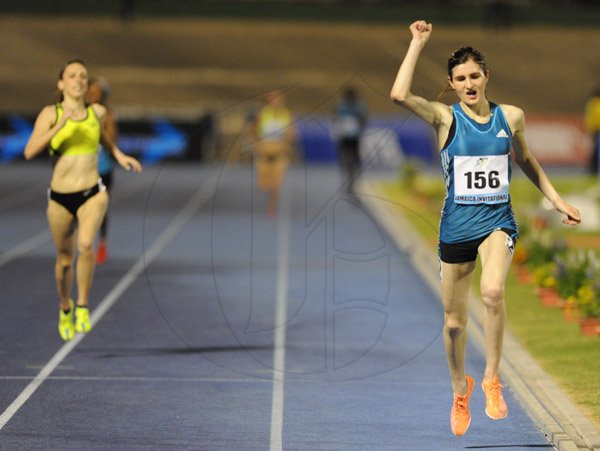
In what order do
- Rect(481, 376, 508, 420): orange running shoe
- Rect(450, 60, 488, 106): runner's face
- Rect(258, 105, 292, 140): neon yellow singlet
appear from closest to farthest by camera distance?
Rect(450, 60, 488, 106): runner's face → Rect(481, 376, 508, 420): orange running shoe → Rect(258, 105, 292, 140): neon yellow singlet

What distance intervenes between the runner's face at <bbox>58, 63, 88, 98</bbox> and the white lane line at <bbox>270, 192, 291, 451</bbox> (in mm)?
2565

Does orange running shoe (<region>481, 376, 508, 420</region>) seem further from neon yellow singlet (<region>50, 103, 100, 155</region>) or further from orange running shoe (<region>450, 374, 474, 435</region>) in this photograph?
neon yellow singlet (<region>50, 103, 100, 155</region>)

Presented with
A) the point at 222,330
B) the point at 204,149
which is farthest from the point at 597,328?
the point at 204,149

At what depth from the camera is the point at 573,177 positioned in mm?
36844

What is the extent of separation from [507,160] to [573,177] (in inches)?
1156

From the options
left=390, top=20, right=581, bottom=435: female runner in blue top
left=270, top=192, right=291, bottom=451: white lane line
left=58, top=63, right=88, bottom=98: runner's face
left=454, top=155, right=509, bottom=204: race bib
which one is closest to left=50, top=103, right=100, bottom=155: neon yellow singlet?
left=58, top=63, right=88, bottom=98: runner's face

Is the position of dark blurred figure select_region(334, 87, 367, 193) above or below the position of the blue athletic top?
below

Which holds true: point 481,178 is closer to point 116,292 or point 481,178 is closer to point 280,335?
point 280,335

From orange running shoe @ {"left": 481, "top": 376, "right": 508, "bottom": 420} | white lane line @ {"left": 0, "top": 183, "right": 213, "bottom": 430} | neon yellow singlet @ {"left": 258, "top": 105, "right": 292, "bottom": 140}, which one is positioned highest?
neon yellow singlet @ {"left": 258, "top": 105, "right": 292, "bottom": 140}

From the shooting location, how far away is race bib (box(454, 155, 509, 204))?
26.2 ft

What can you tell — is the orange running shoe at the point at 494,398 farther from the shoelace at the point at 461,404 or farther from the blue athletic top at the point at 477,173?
the blue athletic top at the point at 477,173

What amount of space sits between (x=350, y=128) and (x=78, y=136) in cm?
1711

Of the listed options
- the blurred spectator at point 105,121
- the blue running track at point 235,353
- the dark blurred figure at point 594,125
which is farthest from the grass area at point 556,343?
the dark blurred figure at point 594,125

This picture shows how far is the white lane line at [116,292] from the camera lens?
31.8 feet
